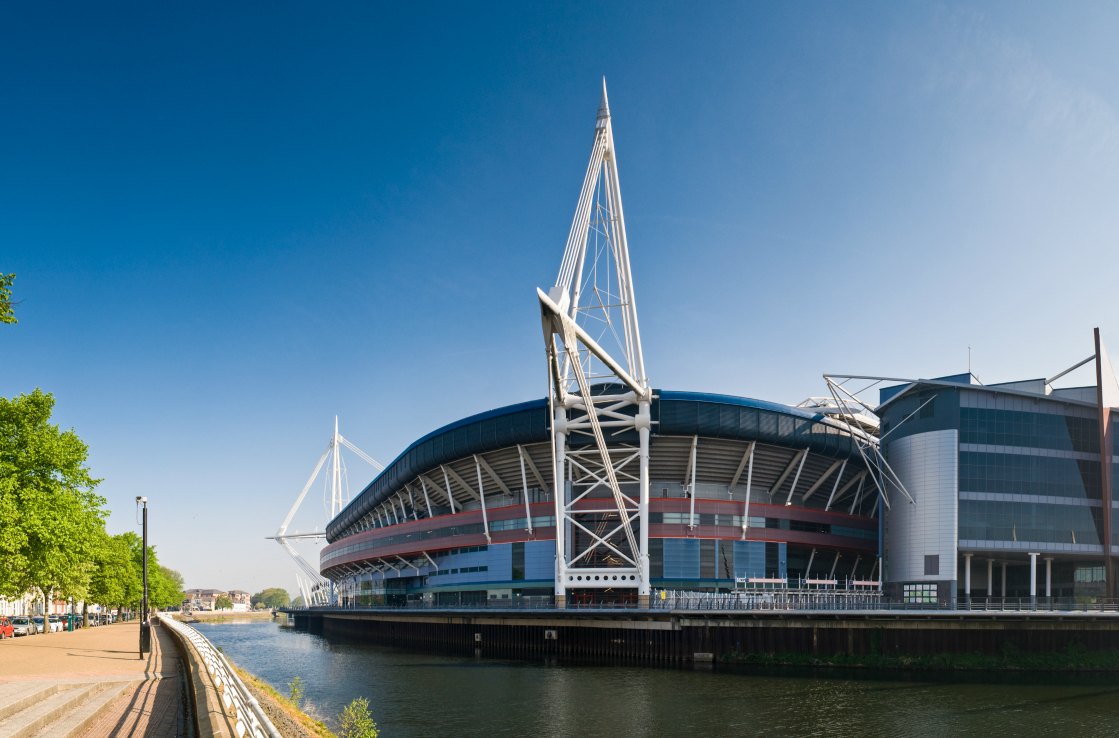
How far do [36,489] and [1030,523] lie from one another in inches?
2342

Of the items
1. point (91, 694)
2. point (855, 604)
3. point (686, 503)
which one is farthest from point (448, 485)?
point (91, 694)

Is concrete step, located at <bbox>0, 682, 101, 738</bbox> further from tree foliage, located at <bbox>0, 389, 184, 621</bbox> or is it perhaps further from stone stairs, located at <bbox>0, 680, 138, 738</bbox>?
tree foliage, located at <bbox>0, 389, 184, 621</bbox>

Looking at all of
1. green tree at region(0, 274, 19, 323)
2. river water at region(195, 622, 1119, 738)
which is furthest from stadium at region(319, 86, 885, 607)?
green tree at region(0, 274, 19, 323)

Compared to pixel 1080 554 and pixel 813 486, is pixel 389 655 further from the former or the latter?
pixel 1080 554

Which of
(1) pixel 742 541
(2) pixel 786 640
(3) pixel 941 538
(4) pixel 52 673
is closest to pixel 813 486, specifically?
(1) pixel 742 541

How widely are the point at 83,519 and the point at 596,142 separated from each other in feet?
142

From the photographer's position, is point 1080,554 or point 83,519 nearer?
point 83,519

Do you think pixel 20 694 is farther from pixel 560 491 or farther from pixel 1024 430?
pixel 1024 430

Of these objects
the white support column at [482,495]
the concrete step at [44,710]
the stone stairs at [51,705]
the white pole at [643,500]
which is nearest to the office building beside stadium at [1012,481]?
the white pole at [643,500]

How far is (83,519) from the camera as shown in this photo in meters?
44.9

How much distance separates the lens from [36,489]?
38.1 metres

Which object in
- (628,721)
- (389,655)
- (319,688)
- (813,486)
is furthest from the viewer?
(813,486)

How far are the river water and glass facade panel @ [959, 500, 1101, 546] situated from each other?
49.3 ft

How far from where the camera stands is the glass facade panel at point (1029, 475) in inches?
2373
